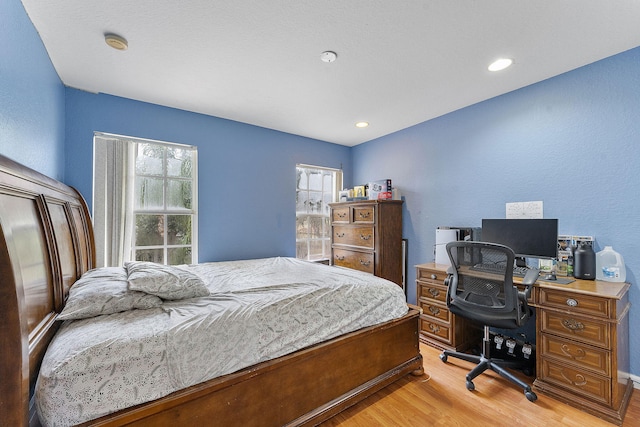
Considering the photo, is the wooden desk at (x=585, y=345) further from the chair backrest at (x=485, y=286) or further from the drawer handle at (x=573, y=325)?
the chair backrest at (x=485, y=286)

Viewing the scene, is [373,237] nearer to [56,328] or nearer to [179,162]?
[179,162]

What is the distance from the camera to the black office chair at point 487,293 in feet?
6.20

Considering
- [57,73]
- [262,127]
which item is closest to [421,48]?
[262,127]

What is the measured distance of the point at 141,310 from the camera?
1.40 meters

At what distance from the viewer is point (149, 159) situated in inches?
113

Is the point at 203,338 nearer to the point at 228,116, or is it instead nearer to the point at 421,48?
the point at 421,48

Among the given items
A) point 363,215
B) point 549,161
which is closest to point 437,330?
point 363,215

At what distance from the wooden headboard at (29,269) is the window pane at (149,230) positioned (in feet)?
2.85

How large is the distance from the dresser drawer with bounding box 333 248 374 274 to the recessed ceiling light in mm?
2202

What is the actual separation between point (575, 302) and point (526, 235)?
66 centimetres

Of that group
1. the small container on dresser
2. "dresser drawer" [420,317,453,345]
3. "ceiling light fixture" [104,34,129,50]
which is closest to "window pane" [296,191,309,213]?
the small container on dresser

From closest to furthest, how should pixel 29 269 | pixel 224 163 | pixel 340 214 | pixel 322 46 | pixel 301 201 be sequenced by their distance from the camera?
pixel 29 269 → pixel 322 46 → pixel 224 163 → pixel 340 214 → pixel 301 201

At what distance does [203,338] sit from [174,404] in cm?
27

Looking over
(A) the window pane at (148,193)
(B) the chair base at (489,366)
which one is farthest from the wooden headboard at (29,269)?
(B) the chair base at (489,366)
